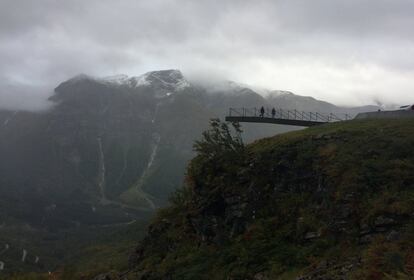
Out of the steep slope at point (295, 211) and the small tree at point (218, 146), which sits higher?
the small tree at point (218, 146)

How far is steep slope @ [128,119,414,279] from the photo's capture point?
2625 cm

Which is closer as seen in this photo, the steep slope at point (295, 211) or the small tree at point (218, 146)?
the steep slope at point (295, 211)

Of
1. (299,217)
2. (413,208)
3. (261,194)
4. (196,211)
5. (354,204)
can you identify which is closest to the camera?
(413,208)

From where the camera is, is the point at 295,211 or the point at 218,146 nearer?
the point at 295,211

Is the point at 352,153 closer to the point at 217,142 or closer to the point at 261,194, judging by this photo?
the point at 261,194

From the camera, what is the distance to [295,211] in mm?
32844

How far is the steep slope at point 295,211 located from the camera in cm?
2625

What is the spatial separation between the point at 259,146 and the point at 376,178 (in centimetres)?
1353

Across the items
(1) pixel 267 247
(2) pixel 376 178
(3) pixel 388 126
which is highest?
(3) pixel 388 126

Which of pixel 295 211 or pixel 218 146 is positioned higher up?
pixel 218 146

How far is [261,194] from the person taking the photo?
36.2m

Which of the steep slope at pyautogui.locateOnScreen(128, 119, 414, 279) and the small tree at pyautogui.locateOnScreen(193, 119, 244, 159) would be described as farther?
the small tree at pyautogui.locateOnScreen(193, 119, 244, 159)

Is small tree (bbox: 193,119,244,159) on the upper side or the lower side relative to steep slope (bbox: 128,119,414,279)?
upper

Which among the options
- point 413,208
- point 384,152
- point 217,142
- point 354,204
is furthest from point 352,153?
point 217,142
